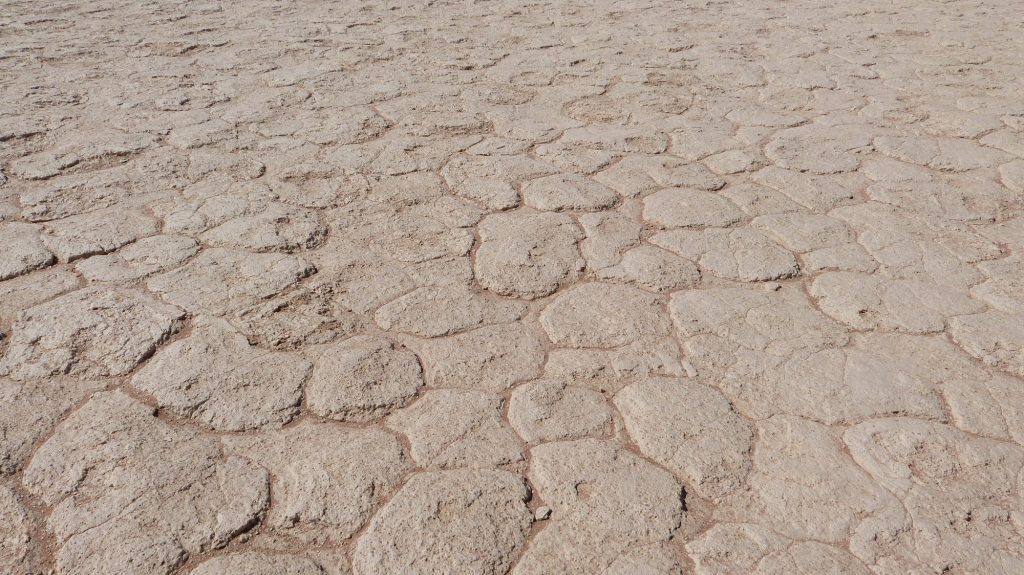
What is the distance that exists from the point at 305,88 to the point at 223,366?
2226 millimetres

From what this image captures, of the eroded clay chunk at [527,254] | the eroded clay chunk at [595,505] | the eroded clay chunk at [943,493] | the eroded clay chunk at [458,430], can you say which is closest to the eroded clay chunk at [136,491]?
the eroded clay chunk at [458,430]

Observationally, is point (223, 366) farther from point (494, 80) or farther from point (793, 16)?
point (793, 16)

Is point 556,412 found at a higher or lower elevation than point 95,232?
lower

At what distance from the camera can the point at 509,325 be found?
1907mm

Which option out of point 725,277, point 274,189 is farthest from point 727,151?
point 274,189

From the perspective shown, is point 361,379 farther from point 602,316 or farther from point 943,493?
point 943,493

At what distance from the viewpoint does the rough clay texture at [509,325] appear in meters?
1.35

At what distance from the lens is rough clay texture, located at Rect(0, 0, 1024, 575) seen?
1350mm

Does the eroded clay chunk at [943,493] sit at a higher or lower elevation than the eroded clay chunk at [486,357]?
lower

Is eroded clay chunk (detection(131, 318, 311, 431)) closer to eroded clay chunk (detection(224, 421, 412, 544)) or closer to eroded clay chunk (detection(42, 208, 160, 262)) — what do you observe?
eroded clay chunk (detection(224, 421, 412, 544))

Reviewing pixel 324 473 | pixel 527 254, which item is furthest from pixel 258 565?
pixel 527 254

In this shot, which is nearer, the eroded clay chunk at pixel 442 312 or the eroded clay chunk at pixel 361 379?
the eroded clay chunk at pixel 361 379

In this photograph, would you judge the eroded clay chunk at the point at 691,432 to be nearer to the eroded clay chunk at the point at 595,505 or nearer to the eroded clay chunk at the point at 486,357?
the eroded clay chunk at the point at 595,505

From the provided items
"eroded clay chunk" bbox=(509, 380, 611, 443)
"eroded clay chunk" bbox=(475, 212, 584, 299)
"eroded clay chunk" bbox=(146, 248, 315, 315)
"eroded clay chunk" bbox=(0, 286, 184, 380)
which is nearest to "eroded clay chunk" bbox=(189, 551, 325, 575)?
"eroded clay chunk" bbox=(509, 380, 611, 443)
